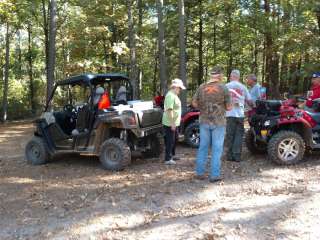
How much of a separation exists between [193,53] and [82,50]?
7722 millimetres

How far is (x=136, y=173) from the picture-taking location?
7.98 metres

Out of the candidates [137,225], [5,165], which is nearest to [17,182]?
[5,165]

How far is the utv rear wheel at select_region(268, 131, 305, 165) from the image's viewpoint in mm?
7672

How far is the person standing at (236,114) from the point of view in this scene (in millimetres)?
8297

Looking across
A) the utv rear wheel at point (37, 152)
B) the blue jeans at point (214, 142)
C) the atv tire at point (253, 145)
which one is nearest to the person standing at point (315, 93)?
the atv tire at point (253, 145)

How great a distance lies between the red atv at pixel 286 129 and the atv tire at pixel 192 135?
1991 mm

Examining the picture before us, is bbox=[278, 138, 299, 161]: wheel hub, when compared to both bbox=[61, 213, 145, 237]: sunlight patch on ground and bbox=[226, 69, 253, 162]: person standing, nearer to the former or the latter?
bbox=[226, 69, 253, 162]: person standing

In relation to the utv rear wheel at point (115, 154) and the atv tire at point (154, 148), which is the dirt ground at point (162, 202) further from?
the atv tire at point (154, 148)

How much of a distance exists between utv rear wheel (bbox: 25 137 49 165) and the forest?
607cm

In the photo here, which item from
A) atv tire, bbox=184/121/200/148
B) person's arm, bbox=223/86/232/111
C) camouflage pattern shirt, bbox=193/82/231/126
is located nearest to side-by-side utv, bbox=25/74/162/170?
atv tire, bbox=184/121/200/148

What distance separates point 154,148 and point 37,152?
263cm

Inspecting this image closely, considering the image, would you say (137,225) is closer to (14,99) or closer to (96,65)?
(96,65)

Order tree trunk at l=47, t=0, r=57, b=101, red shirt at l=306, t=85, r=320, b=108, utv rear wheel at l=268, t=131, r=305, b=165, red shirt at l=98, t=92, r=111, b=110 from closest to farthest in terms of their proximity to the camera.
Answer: utv rear wheel at l=268, t=131, r=305, b=165 < red shirt at l=306, t=85, r=320, b=108 < red shirt at l=98, t=92, r=111, b=110 < tree trunk at l=47, t=0, r=57, b=101

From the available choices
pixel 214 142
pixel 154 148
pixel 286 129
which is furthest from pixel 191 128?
pixel 214 142
